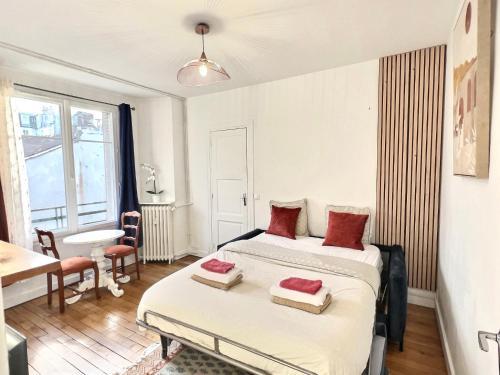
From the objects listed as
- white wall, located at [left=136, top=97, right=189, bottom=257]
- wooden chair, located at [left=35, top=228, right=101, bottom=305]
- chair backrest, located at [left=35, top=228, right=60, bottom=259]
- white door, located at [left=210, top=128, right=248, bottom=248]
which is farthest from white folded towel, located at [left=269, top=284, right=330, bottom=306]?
white wall, located at [left=136, top=97, right=189, bottom=257]

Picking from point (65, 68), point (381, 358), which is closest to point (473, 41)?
point (381, 358)

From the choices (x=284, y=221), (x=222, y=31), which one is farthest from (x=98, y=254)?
(x=222, y=31)

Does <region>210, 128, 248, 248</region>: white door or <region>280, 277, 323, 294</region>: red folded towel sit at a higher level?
<region>210, 128, 248, 248</region>: white door

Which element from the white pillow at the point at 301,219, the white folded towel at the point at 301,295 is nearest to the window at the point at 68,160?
the white pillow at the point at 301,219

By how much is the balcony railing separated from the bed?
7.73 feet

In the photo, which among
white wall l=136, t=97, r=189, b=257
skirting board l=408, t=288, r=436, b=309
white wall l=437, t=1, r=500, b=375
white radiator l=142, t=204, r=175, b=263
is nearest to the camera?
white wall l=437, t=1, r=500, b=375

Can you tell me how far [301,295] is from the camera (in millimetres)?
1771

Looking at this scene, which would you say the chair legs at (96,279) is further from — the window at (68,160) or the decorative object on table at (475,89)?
the decorative object on table at (475,89)

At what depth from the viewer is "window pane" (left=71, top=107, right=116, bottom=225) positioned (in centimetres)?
386

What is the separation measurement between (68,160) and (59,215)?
75 cm

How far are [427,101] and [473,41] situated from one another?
1658mm

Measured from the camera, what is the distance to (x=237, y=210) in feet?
13.8

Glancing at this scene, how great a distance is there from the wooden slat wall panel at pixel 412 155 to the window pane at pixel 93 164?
3839mm

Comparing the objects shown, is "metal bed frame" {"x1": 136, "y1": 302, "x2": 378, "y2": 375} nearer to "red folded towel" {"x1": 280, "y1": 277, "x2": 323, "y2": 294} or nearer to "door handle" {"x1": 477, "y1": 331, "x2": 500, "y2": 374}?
"red folded towel" {"x1": 280, "y1": 277, "x2": 323, "y2": 294}
